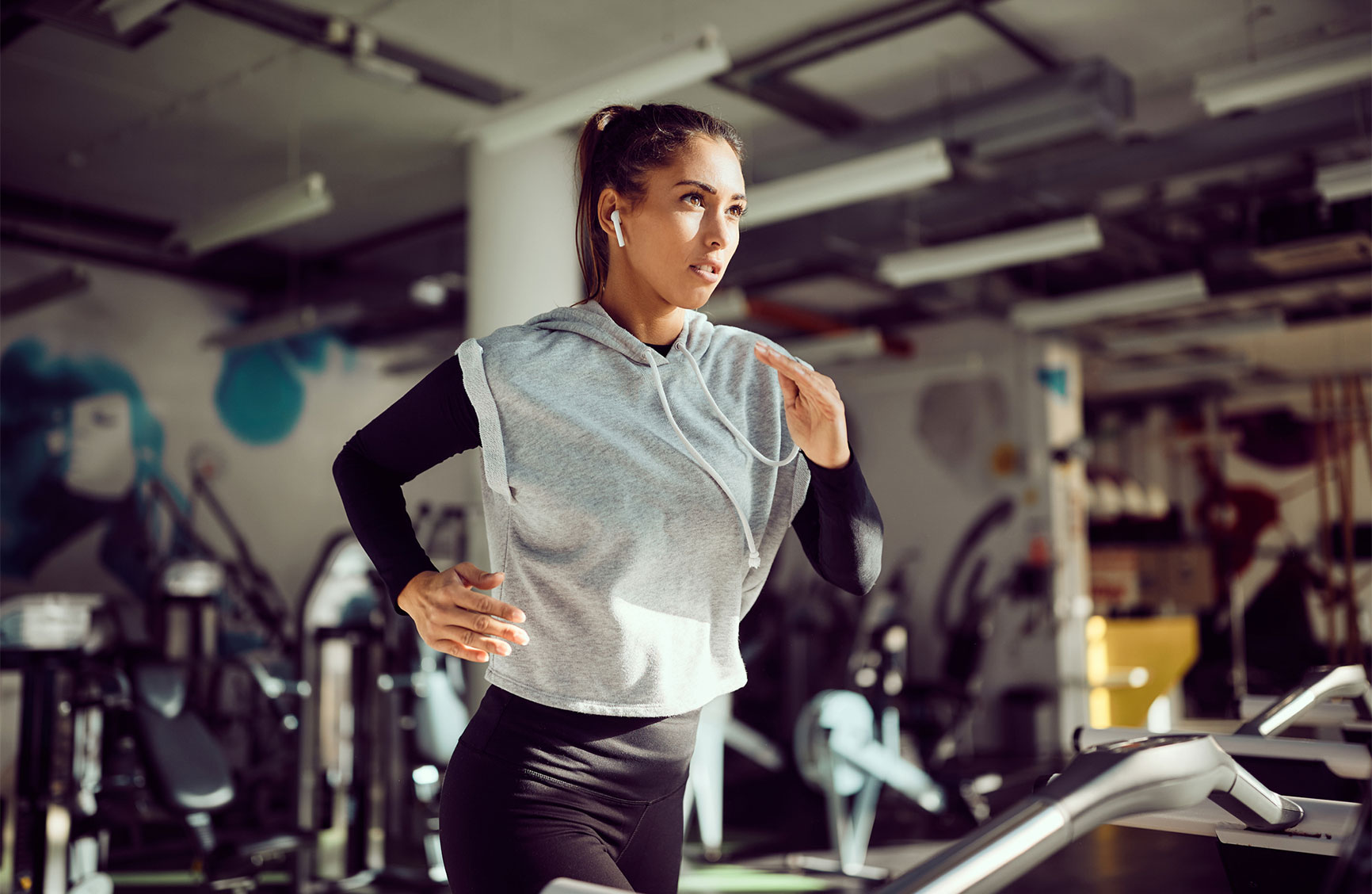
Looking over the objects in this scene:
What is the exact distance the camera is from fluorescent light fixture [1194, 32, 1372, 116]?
→ 3.93 meters

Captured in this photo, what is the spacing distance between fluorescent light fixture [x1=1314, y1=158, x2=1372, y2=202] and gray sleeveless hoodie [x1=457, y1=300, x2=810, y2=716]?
4689mm

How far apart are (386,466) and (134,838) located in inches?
202

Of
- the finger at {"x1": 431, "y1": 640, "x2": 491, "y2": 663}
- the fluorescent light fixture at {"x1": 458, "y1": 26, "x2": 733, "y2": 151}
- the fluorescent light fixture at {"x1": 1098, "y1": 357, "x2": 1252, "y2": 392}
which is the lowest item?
the finger at {"x1": 431, "y1": 640, "x2": 491, "y2": 663}

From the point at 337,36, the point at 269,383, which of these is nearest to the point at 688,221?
the point at 337,36

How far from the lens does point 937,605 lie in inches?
356

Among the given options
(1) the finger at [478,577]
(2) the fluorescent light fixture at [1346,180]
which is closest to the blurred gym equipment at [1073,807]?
(1) the finger at [478,577]

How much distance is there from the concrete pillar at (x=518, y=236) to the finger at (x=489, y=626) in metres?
4.31

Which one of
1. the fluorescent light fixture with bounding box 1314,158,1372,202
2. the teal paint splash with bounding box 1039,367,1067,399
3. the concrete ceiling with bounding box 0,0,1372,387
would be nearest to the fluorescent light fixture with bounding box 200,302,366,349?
the concrete ceiling with bounding box 0,0,1372,387

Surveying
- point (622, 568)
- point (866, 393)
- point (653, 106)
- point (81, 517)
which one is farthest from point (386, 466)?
point (866, 393)

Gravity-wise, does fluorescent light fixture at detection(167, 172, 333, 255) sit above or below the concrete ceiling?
below

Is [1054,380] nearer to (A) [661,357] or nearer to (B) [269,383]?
(B) [269,383]

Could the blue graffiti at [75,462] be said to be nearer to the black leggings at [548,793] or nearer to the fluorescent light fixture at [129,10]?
the fluorescent light fixture at [129,10]

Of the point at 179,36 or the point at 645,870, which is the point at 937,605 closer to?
the point at 179,36

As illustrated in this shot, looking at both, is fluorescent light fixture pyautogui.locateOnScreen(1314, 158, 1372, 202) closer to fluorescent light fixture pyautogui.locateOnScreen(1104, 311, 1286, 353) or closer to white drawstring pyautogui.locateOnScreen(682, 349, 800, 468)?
fluorescent light fixture pyautogui.locateOnScreen(1104, 311, 1286, 353)
